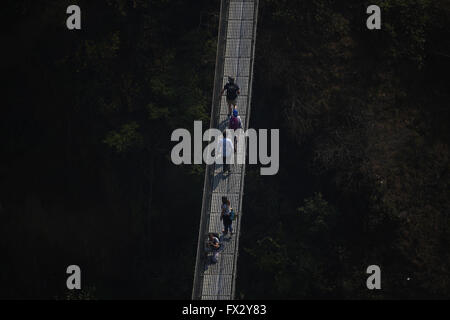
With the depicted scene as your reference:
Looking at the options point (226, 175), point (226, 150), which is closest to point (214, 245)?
point (226, 175)

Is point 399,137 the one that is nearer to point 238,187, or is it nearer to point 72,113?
point 238,187

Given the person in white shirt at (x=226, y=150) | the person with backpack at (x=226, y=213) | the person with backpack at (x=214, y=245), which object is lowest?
the person with backpack at (x=214, y=245)

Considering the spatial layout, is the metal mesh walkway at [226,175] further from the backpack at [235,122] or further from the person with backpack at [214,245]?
the backpack at [235,122]

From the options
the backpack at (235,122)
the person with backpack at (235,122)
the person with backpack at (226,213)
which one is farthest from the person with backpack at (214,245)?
the backpack at (235,122)

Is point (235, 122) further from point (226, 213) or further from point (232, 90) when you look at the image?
point (226, 213)

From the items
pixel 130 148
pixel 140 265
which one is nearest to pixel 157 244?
pixel 140 265

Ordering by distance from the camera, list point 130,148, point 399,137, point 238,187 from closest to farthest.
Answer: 1. point 238,187
2. point 399,137
3. point 130,148
